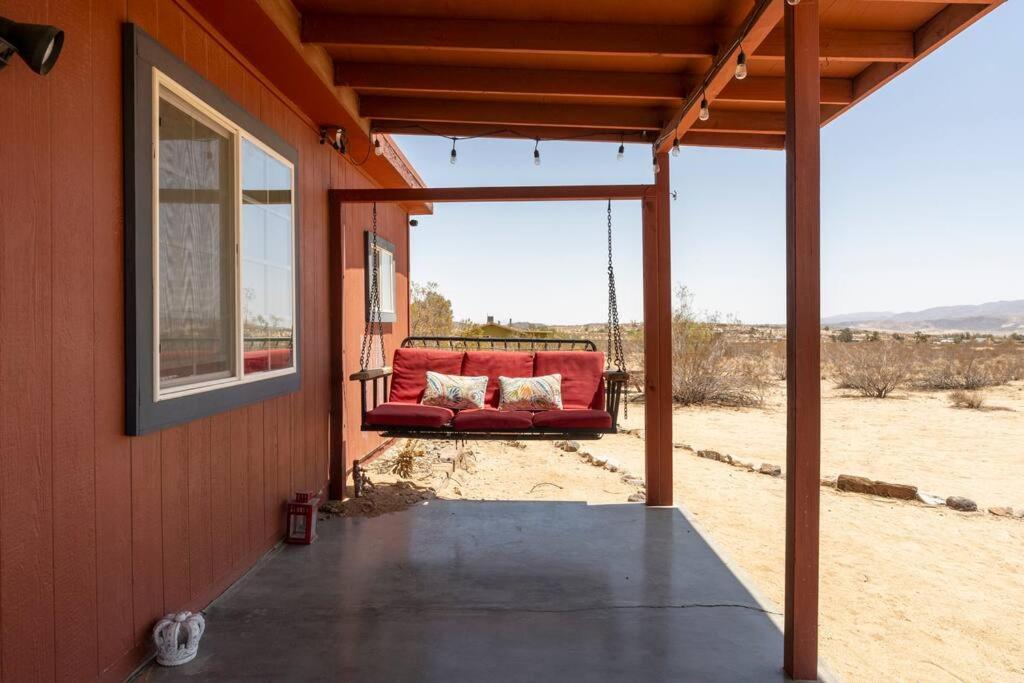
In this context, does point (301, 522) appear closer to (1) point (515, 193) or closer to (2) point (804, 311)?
(1) point (515, 193)

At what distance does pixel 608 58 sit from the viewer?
3.19 m

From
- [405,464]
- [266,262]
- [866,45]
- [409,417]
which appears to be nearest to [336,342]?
[409,417]

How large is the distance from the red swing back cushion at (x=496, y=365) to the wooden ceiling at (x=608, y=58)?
1.71 meters

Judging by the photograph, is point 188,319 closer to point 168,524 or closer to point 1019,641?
point 168,524

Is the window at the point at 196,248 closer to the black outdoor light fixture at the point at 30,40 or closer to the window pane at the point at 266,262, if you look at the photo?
the window pane at the point at 266,262

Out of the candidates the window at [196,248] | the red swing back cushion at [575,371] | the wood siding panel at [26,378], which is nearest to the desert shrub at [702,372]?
the red swing back cushion at [575,371]

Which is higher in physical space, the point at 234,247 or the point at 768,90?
the point at 768,90

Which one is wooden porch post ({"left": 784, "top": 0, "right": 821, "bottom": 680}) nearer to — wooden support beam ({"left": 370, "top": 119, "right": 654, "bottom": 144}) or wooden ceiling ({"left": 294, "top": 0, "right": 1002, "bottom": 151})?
wooden ceiling ({"left": 294, "top": 0, "right": 1002, "bottom": 151})

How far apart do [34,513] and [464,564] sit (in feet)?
6.25

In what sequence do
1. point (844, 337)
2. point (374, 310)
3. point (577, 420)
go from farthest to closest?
point (844, 337), point (374, 310), point (577, 420)

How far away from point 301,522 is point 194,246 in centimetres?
169

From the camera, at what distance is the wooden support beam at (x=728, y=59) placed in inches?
92.0

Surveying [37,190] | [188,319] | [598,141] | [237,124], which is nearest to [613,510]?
[598,141]

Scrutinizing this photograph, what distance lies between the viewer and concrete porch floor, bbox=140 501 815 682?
6.87 feet
